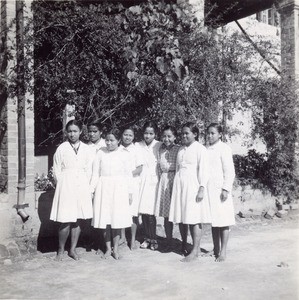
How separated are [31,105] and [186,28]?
314cm

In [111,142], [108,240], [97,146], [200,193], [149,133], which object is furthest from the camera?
[149,133]

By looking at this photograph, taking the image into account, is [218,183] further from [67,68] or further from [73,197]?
[67,68]

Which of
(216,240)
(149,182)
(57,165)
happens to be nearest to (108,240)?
(149,182)

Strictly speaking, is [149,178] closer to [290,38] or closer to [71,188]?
[71,188]

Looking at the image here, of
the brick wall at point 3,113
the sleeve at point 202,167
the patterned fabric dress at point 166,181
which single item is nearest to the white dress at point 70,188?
the patterned fabric dress at point 166,181

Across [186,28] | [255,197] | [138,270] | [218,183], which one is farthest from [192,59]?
[138,270]

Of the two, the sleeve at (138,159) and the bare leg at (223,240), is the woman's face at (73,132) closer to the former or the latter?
the sleeve at (138,159)

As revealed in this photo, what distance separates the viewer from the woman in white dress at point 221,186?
16.9ft

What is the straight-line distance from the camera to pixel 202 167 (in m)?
5.18

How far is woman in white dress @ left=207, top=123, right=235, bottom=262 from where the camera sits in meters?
5.16

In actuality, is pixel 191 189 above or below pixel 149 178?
below

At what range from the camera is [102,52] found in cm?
664

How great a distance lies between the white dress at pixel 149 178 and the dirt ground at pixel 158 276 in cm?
67

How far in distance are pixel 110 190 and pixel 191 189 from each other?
43.3 inches
